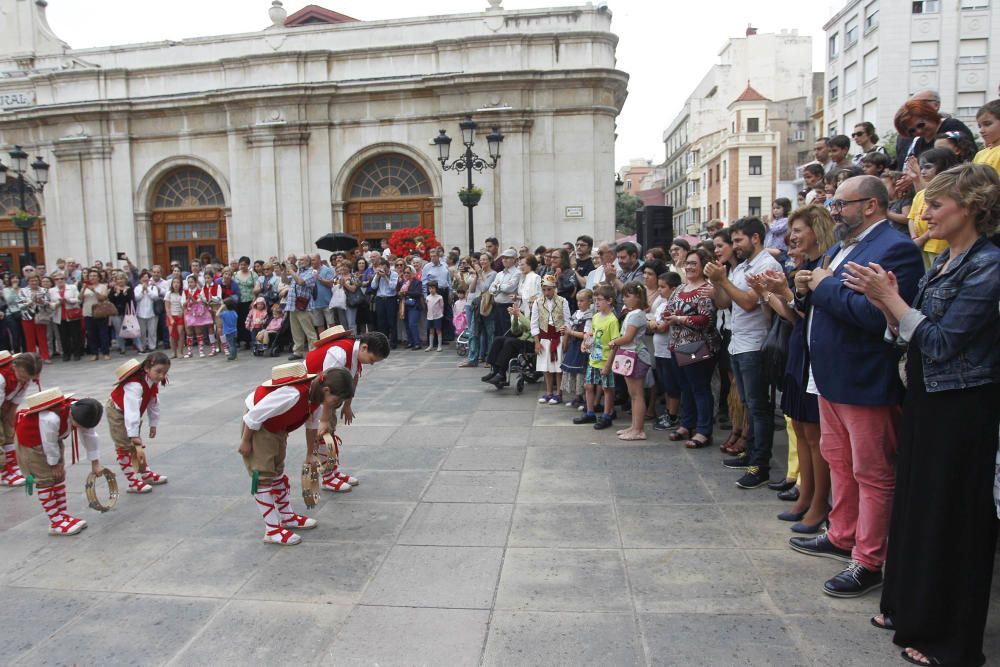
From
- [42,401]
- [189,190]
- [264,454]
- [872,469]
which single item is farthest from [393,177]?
[872,469]

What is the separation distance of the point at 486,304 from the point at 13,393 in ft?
21.4

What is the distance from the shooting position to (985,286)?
10.5ft

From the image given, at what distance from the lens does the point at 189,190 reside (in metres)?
23.1

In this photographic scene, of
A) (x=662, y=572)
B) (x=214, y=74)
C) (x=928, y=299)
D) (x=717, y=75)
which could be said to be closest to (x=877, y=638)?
(x=662, y=572)

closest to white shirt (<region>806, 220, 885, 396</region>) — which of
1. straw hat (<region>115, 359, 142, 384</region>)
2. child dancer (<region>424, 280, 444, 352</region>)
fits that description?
straw hat (<region>115, 359, 142, 384</region>)

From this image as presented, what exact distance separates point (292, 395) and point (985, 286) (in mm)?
3917

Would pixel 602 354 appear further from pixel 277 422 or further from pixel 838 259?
pixel 277 422

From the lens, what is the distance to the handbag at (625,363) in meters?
7.46

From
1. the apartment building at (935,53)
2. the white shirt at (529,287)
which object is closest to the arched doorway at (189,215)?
the white shirt at (529,287)

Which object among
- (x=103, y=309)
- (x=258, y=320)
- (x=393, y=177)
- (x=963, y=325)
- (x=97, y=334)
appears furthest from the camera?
(x=393, y=177)

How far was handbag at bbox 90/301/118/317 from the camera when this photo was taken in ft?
48.5

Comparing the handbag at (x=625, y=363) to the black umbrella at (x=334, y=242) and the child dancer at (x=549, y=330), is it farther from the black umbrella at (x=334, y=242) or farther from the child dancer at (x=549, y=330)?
the black umbrella at (x=334, y=242)

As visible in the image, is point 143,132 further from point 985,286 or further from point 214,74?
point 985,286

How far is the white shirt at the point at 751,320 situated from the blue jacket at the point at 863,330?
170 cm
